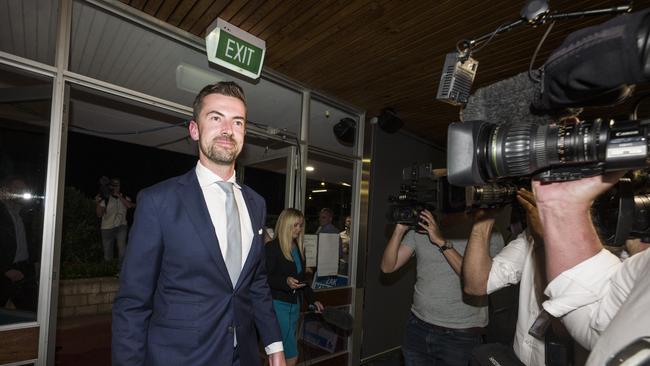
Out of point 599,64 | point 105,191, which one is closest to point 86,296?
point 105,191

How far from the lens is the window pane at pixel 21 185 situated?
2.17m

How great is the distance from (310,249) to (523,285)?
2898 millimetres

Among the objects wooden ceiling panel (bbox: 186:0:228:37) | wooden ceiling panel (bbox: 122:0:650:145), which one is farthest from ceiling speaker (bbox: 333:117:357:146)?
wooden ceiling panel (bbox: 186:0:228:37)

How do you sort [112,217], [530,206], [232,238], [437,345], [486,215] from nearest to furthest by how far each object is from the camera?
[530,206] → [232,238] → [486,215] → [437,345] → [112,217]

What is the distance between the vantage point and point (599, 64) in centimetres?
64

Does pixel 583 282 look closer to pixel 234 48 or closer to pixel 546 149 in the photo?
pixel 546 149

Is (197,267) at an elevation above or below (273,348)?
above

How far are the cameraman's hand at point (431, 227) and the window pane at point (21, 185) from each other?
2.42 meters

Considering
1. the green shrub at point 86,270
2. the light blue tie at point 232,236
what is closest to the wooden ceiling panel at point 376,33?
the light blue tie at point 232,236

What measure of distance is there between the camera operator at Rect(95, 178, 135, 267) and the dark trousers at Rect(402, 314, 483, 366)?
6.01 meters

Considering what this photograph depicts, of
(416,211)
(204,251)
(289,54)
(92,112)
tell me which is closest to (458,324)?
(416,211)

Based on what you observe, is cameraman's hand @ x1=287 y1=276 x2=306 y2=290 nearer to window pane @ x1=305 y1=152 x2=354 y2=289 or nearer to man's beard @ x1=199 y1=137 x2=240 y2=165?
window pane @ x1=305 y1=152 x2=354 y2=289

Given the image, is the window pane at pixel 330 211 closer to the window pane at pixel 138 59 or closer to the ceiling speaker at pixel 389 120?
the ceiling speaker at pixel 389 120

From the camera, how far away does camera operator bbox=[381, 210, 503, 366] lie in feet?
6.76
